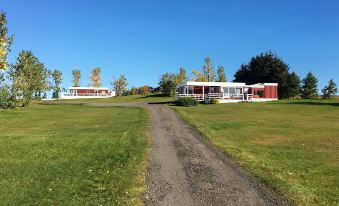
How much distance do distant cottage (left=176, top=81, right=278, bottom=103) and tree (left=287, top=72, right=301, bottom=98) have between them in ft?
46.2

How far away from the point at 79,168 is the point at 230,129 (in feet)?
64.3

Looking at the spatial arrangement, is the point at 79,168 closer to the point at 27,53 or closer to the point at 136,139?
the point at 136,139

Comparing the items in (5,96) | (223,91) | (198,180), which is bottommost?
(198,180)

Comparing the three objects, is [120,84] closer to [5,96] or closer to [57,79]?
[57,79]

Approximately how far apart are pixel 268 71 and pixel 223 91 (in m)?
25.5

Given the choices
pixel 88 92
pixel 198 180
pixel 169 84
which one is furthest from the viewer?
pixel 88 92

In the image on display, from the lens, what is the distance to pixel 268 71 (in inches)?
3942

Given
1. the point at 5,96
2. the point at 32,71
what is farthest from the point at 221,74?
the point at 5,96

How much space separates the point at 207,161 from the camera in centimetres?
2009

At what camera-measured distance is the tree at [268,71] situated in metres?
97.6

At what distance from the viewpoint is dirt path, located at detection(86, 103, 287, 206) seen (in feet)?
45.8

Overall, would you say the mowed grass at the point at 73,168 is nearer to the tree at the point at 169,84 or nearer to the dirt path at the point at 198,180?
the dirt path at the point at 198,180

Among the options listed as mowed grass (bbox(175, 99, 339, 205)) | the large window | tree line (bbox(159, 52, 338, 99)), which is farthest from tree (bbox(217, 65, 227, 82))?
mowed grass (bbox(175, 99, 339, 205))

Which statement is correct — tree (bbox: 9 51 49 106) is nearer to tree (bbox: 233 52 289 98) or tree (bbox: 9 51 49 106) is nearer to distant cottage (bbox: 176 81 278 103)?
distant cottage (bbox: 176 81 278 103)
